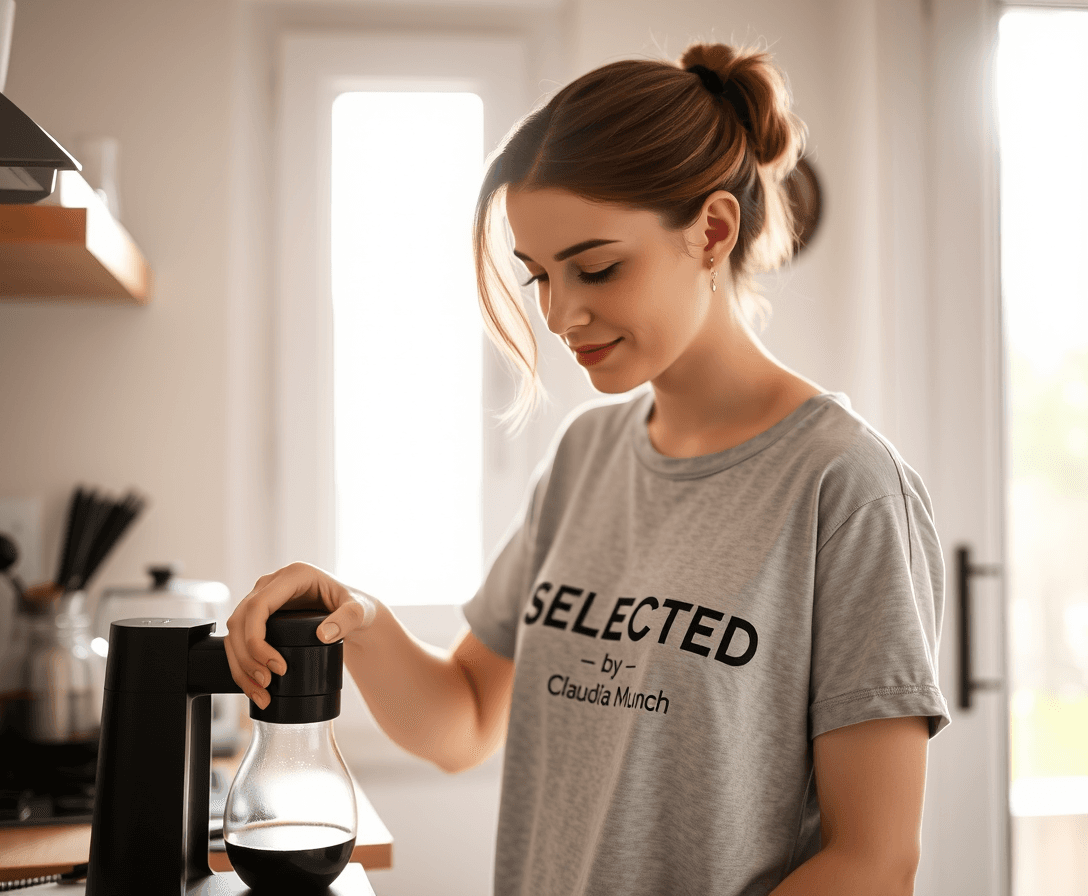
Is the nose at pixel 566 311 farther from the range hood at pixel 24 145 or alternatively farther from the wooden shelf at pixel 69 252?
the wooden shelf at pixel 69 252

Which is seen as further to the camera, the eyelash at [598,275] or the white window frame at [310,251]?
the white window frame at [310,251]

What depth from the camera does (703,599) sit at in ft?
2.80

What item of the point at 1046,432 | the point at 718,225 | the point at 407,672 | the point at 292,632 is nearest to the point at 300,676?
the point at 292,632

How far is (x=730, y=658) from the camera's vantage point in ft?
2.69

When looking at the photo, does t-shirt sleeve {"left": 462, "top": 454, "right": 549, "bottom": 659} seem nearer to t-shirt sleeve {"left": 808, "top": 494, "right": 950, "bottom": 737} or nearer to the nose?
the nose

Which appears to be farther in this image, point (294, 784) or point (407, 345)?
point (407, 345)

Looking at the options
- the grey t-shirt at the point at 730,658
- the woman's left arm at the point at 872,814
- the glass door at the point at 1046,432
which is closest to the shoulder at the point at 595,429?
the grey t-shirt at the point at 730,658

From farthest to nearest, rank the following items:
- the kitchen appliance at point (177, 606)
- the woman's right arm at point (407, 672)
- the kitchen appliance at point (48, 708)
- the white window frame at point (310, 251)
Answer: the white window frame at point (310, 251) < the kitchen appliance at point (177, 606) < the kitchen appliance at point (48, 708) < the woman's right arm at point (407, 672)

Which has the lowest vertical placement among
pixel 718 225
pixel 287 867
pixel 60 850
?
pixel 60 850

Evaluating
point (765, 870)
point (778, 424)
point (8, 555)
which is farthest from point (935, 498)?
point (8, 555)

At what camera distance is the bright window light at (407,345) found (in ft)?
6.09

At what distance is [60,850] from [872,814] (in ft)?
2.73

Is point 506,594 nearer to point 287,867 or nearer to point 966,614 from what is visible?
point 287,867

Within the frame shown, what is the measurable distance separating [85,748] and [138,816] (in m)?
0.73
